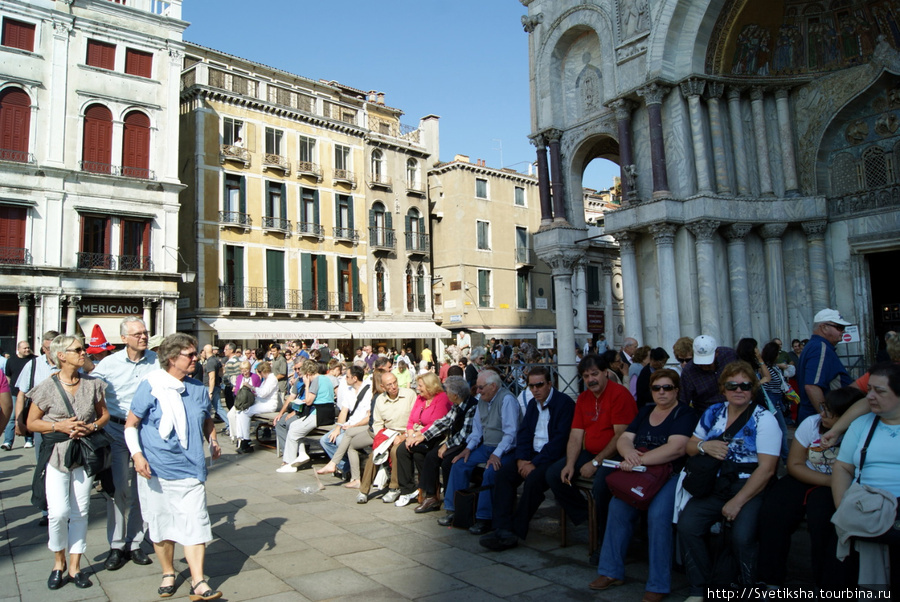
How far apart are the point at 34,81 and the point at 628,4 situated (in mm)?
19700

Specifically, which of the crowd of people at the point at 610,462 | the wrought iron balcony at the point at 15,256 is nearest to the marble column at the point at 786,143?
the crowd of people at the point at 610,462

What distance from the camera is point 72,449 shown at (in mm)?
5070

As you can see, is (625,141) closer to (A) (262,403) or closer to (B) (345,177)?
(A) (262,403)

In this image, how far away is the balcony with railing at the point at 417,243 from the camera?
35125 mm

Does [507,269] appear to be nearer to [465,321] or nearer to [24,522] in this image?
[465,321]

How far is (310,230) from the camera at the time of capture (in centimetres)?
3117

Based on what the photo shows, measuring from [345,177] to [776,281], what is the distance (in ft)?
74.1

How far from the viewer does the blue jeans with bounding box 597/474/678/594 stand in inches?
180

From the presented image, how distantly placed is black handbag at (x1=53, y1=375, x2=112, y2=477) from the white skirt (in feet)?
2.30

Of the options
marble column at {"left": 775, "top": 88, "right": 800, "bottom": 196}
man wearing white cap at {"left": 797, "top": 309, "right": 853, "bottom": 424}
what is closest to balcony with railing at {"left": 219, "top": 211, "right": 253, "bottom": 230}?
marble column at {"left": 775, "top": 88, "right": 800, "bottom": 196}

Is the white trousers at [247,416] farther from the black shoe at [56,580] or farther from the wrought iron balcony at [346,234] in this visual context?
the wrought iron balcony at [346,234]

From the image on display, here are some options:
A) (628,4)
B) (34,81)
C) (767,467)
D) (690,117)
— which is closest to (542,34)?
(628,4)

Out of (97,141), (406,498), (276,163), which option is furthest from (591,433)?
(276,163)

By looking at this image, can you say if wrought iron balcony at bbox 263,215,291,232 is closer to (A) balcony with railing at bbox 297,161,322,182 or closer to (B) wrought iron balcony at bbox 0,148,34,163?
(A) balcony with railing at bbox 297,161,322,182
